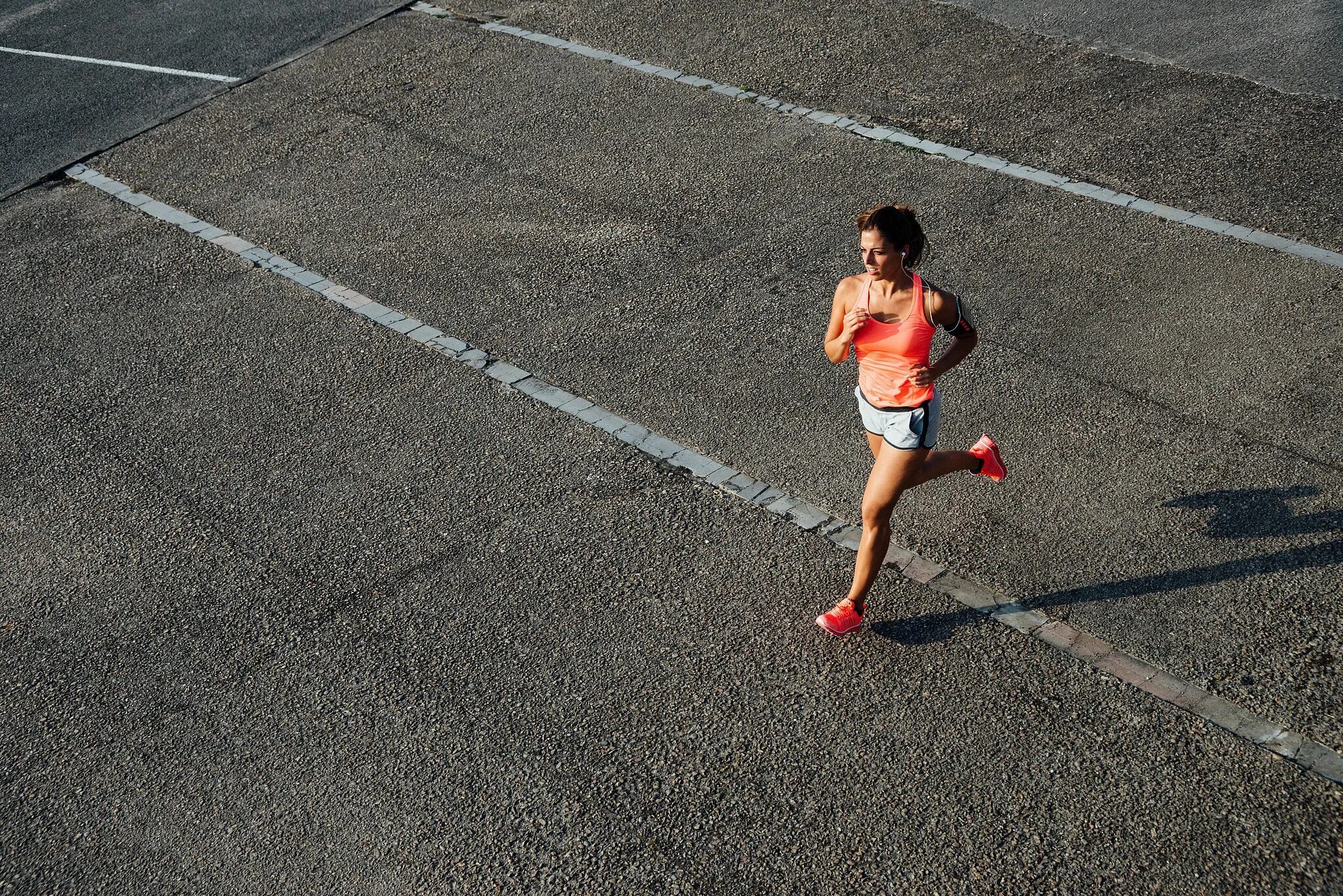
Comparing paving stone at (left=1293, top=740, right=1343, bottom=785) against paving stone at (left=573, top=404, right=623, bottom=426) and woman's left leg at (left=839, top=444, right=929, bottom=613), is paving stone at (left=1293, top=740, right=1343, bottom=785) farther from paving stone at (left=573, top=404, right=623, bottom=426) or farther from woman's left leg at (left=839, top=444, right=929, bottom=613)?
paving stone at (left=573, top=404, right=623, bottom=426)

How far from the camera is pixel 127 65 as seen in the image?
43.3 ft

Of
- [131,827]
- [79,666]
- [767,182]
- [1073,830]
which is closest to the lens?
[1073,830]

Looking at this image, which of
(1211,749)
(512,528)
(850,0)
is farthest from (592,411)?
(850,0)

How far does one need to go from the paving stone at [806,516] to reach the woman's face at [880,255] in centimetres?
170

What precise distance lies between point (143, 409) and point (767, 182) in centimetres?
498

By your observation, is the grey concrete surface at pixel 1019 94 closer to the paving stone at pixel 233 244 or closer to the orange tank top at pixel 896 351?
the paving stone at pixel 233 244

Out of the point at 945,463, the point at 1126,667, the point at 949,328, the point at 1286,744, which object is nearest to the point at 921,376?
the point at 949,328

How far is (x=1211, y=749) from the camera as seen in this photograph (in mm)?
5102

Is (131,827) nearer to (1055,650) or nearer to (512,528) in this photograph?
(512,528)

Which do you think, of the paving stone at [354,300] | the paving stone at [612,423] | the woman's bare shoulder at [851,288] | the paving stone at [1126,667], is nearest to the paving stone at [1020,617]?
the paving stone at [1126,667]

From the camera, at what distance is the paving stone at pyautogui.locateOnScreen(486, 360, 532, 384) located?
7.91m

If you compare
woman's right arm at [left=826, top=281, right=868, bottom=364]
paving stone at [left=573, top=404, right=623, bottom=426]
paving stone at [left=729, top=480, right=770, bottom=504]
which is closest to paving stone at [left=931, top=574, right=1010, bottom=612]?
paving stone at [left=729, top=480, right=770, bottom=504]

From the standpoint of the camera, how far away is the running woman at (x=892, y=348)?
5.19 m

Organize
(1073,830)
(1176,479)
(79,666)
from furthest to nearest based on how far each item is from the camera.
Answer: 1. (1176,479)
2. (79,666)
3. (1073,830)
